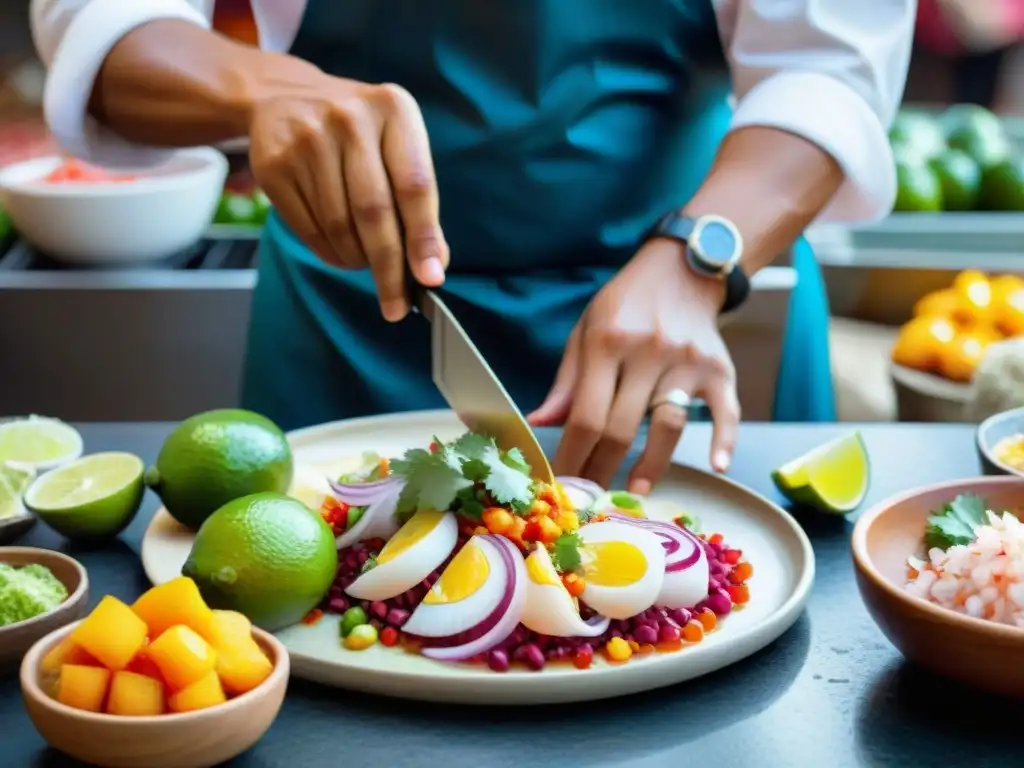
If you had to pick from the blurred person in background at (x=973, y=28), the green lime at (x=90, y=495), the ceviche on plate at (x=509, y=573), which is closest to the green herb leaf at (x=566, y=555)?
the ceviche on plate at (x=509, y=573)

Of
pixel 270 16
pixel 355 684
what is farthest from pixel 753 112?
pixel 355 684

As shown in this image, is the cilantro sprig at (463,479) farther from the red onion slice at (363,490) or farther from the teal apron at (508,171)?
the teal apron at (508,171)

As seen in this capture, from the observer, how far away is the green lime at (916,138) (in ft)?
10.9

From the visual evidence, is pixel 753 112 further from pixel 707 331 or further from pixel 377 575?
pixel 377 575

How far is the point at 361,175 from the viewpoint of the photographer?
1281mm

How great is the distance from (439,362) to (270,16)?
64 cm

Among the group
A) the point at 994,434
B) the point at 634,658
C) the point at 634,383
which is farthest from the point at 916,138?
the point at 634,658

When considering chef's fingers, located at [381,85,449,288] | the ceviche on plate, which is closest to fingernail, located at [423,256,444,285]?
chef's fingers, located at [381,85,449,288]

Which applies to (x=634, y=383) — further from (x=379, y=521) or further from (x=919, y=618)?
(x=919, y=618)

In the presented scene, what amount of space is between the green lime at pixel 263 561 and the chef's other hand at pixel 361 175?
32cm

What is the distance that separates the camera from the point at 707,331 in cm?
150

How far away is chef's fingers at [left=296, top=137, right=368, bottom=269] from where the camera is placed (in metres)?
1.31

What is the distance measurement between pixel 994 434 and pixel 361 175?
2.49ft

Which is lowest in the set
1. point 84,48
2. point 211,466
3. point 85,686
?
point 211,466
